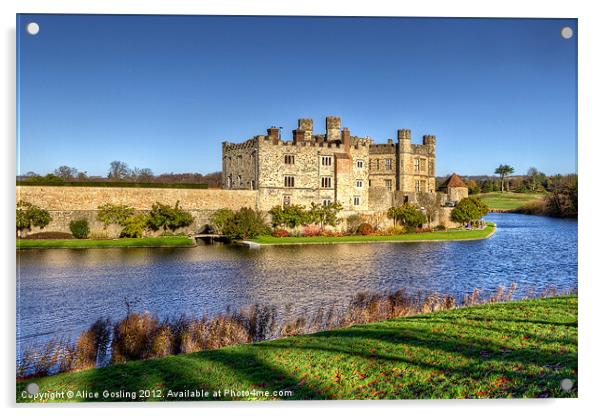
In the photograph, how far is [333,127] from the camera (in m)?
25.1

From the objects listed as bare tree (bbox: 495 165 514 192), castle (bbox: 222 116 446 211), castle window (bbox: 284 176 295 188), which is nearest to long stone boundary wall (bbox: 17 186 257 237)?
castle (bbox: 222 116 446 211)

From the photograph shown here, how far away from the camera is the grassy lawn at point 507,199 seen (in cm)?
1081

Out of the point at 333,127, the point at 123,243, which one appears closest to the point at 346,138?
the point at 333,127

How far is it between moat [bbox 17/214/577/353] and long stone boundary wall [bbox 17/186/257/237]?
217cm

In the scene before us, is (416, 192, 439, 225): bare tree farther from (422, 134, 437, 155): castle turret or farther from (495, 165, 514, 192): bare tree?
(495, 165, 514, 192): bare tree

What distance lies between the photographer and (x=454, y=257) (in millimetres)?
14188

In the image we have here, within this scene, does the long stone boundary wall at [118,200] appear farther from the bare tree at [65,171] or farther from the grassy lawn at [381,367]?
the grassy lawn at [381,367]

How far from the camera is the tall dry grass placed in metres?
6.76

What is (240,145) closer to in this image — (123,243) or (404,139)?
(123,243)

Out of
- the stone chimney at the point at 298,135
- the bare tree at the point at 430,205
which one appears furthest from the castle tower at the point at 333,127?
the bare tree at the point at 430,205

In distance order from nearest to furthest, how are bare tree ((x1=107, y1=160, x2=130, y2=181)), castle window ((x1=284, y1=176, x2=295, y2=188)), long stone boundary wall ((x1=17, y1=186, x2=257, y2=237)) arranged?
1. bare tree ((x1=107, y1=160, x2=130, y2=181))
2. long stone boundary wall ((x1=17, y1=186, x2=257, y2=237))
3. castle window ((x1=284, y1=176, x2=295, y2=188))

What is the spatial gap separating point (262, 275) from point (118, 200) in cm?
919

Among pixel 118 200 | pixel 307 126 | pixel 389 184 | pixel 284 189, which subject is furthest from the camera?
pixel 389 184
